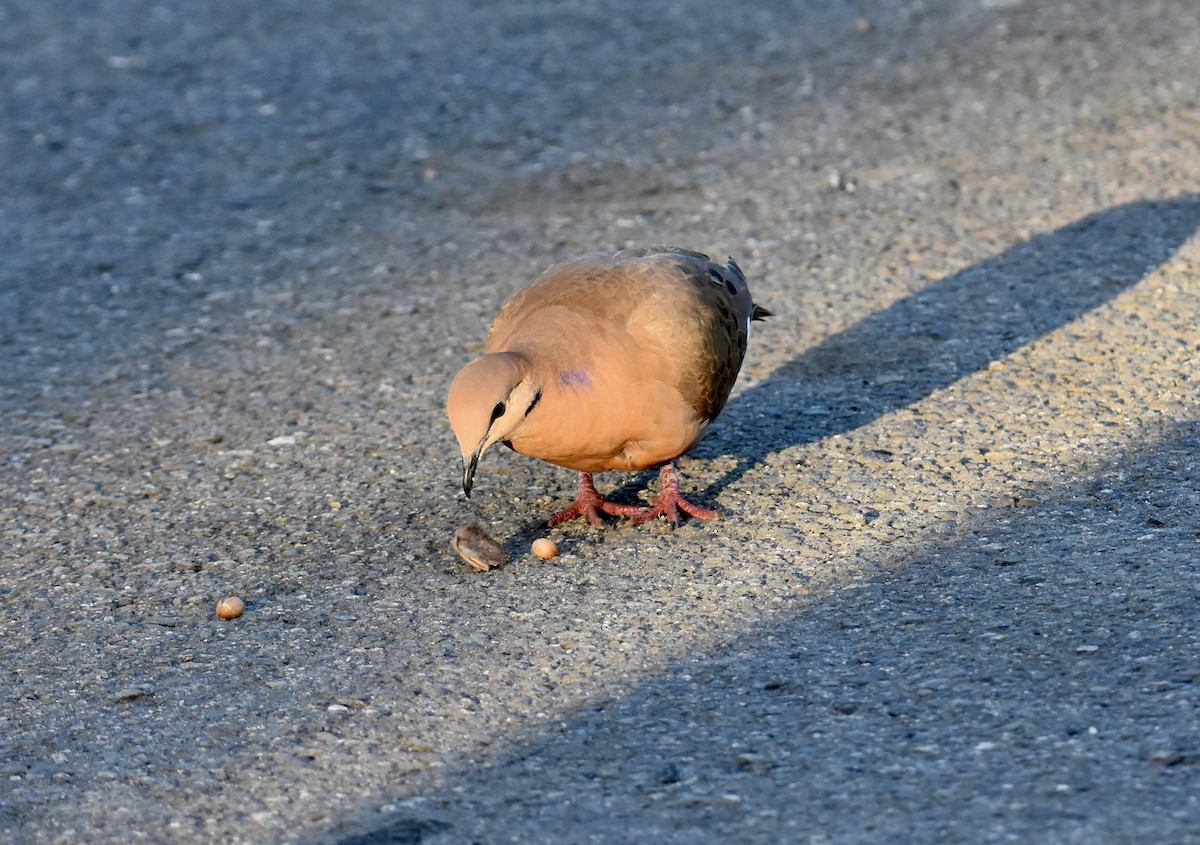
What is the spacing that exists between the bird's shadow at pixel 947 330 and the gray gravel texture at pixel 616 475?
1.0 inches

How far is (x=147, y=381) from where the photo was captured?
237 inches

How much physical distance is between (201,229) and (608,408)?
3922 mm

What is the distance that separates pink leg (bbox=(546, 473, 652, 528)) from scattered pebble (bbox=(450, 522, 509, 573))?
1.06 feet

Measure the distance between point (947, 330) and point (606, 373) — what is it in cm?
211

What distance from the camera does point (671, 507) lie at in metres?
4.68

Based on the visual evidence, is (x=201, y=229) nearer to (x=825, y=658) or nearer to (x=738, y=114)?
(x=738, y=114)

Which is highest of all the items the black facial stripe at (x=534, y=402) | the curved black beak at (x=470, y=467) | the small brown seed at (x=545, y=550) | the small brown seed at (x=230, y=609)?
the black facial stripe at (x=534, y=402)

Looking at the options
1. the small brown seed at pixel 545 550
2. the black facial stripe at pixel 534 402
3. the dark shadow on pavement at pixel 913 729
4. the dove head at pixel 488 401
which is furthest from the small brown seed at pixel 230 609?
the dark shadow on pavement at pixel 913 729

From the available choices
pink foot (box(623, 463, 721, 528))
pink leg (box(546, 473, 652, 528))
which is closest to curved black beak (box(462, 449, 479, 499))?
pink leg (box(546, 473, 652, 528))

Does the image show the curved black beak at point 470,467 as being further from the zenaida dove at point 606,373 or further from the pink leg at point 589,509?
the pink leg at point 589,509

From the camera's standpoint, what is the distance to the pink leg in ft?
15.5

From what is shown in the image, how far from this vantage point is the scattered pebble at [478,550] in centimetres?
441

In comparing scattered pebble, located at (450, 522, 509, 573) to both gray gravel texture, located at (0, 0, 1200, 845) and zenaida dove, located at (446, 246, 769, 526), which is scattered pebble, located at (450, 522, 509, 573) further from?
zenaida dove, located at (446, 246, 769, 526)

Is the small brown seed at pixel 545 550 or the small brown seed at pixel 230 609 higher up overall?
the small brown seed at pixel 545 550
